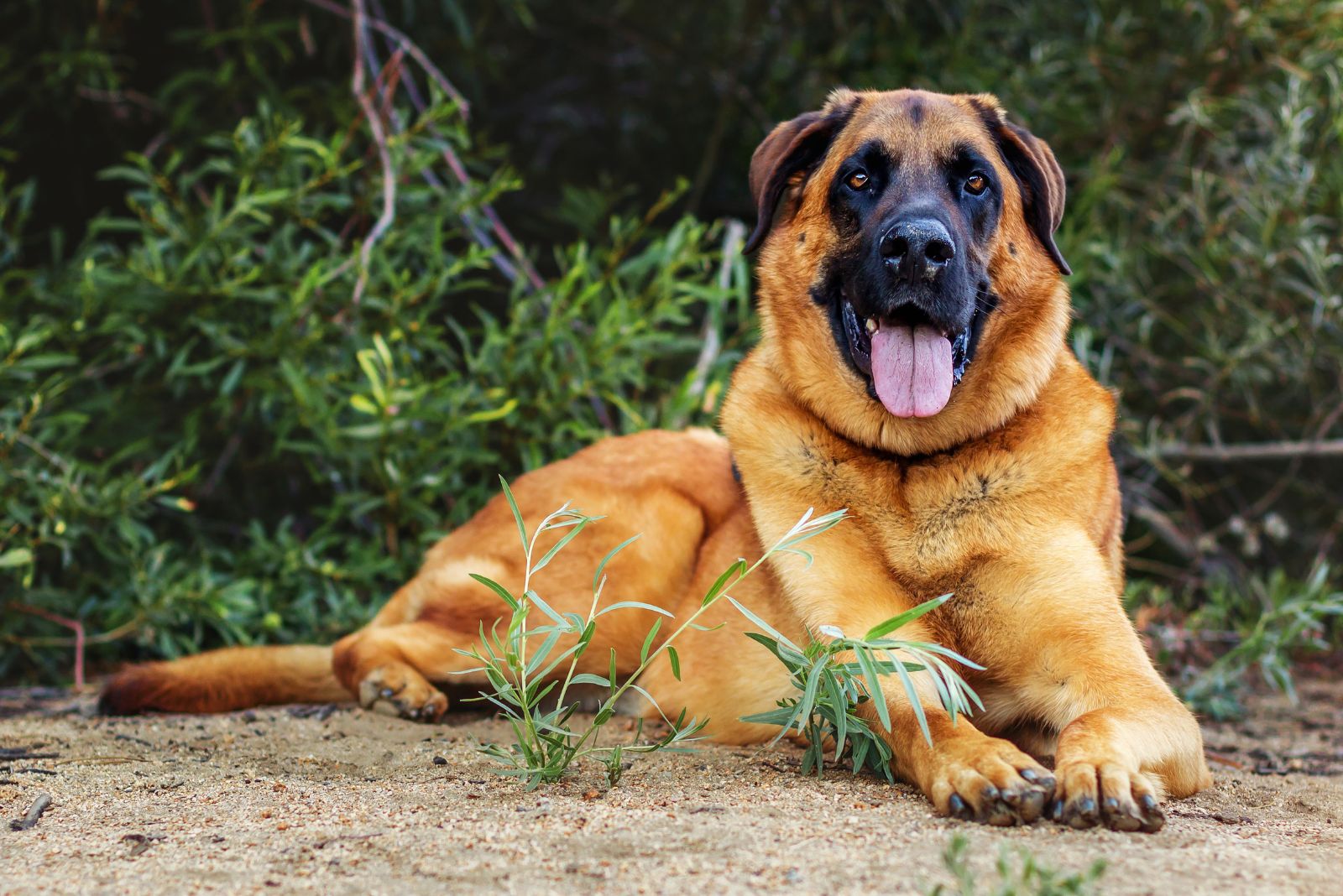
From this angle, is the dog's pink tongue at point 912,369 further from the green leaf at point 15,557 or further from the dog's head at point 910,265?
the green leaf at point 15,557

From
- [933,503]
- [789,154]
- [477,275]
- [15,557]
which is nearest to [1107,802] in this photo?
[933,503]

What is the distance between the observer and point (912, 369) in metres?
2.89

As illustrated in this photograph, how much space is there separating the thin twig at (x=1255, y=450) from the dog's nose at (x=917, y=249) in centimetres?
287

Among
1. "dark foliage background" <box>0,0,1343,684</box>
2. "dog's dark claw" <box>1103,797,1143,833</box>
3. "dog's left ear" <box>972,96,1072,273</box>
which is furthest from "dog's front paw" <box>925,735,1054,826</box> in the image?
"dark foliage background" <box>0,0,1343,684</box>

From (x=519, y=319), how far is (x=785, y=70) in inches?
87.3

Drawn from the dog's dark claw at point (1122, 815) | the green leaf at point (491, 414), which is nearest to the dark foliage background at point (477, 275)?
the green leaf at point (491, 414)

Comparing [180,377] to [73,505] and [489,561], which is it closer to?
[73,505]

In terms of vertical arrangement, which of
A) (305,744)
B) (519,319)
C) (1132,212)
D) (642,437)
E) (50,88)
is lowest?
(305,744)

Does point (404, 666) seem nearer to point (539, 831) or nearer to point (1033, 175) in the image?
point (539, 831)

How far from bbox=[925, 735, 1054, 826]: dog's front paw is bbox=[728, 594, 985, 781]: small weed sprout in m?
0.08

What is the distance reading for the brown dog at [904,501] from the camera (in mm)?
2586

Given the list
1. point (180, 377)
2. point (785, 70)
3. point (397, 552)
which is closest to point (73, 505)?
point (180, 377)

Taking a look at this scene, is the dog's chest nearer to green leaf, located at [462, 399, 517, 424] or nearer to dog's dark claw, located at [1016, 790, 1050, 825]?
dog's dark claw, located at [1016, 790, 1050, 825]

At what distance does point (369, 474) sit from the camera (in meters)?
4.49
